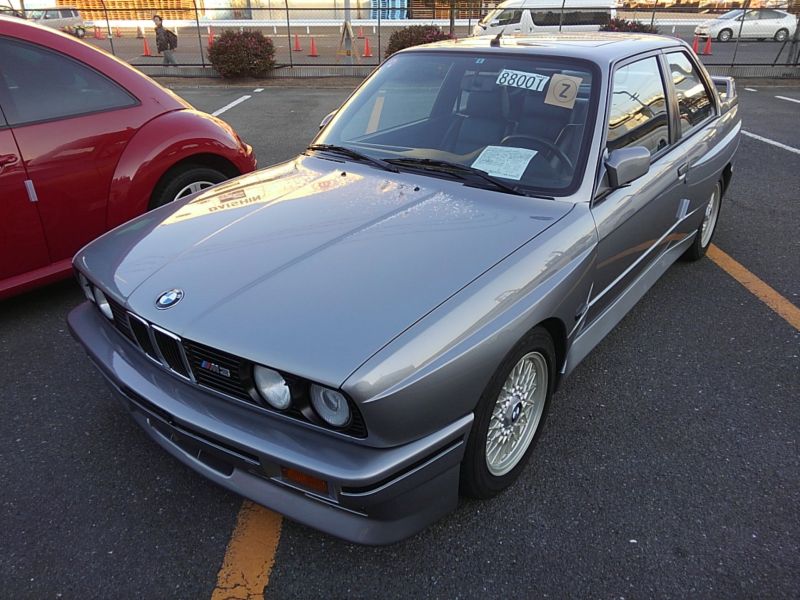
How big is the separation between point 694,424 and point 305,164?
2.31 meters

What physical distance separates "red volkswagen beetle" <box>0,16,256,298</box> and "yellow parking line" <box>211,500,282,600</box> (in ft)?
6.98

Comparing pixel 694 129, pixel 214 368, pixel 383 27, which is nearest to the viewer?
pixel 214 368

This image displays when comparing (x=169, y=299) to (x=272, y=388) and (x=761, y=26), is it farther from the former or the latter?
(x=761, y=26)

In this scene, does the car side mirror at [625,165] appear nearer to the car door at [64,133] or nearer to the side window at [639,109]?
the side window at [639,109]

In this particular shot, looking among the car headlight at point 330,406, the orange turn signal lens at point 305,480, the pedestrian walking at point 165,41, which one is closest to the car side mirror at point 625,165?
the car headlight at point 330,406

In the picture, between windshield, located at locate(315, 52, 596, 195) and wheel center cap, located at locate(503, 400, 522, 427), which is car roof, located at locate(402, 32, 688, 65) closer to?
windshield, located at locate(315, 52, 596, 195)

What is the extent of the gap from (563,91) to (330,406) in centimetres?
189

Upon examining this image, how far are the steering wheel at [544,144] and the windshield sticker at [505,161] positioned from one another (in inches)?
1.9

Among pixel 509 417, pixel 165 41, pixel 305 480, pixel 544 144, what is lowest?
pixel 509 417

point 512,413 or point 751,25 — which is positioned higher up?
point 751,25

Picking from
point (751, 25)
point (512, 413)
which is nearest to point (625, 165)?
point (512, 413)

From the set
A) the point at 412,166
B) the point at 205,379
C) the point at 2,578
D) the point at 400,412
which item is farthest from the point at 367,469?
the point at 412,166

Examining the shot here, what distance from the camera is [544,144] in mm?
2674

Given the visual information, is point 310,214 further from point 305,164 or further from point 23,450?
point 23,450
